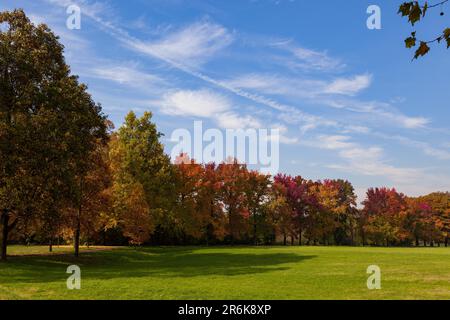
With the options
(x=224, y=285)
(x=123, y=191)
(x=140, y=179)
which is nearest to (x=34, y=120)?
(x=224, y=285)

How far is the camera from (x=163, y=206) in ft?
172

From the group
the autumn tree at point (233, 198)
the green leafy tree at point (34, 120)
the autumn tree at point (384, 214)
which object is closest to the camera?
the green leafy tree at point (34, 120)

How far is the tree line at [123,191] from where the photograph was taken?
90.2ft

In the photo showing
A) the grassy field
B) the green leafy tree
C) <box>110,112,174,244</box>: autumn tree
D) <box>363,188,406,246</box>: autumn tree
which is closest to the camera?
the grassy field

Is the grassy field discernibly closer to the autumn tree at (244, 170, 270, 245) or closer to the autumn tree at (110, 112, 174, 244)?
Result: the autumn tree at (110, 112, 174, 244)

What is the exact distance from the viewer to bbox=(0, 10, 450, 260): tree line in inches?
1082

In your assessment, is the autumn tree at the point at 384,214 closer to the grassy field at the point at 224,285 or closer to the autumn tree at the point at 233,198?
the autumn tree at the point at 233,198

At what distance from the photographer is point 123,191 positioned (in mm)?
45469

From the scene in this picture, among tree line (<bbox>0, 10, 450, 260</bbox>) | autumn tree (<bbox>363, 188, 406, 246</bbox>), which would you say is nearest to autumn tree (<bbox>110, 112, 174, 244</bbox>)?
tree line (<bbox>0, 10, 450, 260</bbox>)

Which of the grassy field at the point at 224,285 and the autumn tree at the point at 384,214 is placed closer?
the grassy field at the point at 224,285

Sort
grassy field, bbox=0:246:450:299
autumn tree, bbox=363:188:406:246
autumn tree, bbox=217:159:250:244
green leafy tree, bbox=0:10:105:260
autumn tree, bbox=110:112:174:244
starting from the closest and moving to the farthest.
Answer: grassy field, bbox=0:246:450:299, green leafy tree, bbox=0:10:105:260, autumn tree, bbox=110:112:174:244, autumn tree, bbox=217:159:250:244, autumn tree, bbox=363:188:406:246

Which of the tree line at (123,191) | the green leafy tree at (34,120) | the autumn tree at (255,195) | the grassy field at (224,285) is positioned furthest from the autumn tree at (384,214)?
the green leafy tree at (34,120)

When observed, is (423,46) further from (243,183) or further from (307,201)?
(307,201)
